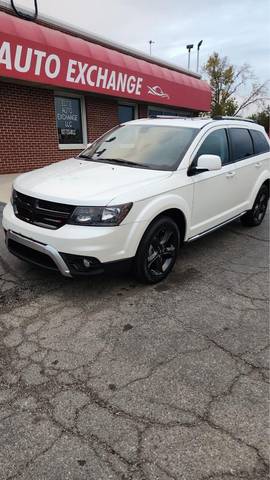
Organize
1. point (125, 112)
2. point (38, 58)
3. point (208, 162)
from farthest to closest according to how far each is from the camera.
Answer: point (125, 112)
point (38, 58)
point (208, 162)

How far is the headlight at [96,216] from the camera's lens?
11.0 ft

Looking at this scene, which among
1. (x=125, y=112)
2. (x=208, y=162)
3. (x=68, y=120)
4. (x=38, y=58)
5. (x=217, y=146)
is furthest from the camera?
(x=125, y=112)

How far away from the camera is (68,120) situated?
38.9 feet

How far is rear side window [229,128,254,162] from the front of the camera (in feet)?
17.3

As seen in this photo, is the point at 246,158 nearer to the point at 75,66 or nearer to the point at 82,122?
the point at 75,66

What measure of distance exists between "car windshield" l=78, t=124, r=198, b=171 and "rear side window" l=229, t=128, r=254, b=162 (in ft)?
3.29

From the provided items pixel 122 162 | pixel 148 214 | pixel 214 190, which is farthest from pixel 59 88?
pixel 148 214

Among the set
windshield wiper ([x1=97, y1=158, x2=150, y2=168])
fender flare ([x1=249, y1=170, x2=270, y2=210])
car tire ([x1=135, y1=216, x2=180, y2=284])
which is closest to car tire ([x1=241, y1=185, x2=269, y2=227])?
fender flare ([x1=249, y1=170, x2=270, y2=210])

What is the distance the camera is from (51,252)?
11.2ft

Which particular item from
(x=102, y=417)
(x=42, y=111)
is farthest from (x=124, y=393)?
(x=42, y=111)

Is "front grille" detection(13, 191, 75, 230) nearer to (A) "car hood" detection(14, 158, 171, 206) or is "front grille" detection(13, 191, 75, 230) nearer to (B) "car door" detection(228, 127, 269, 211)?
(A) "car hood" detection(14, 158, 171, 206)

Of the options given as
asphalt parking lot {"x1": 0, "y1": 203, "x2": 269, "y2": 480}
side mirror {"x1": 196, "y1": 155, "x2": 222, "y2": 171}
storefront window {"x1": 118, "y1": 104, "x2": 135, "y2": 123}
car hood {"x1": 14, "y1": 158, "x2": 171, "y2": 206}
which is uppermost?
storefront window {"x1": 118, "y1": 104, "x2": 135, "y2": 123}

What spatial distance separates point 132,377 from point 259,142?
4.79m

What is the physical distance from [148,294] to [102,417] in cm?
169
